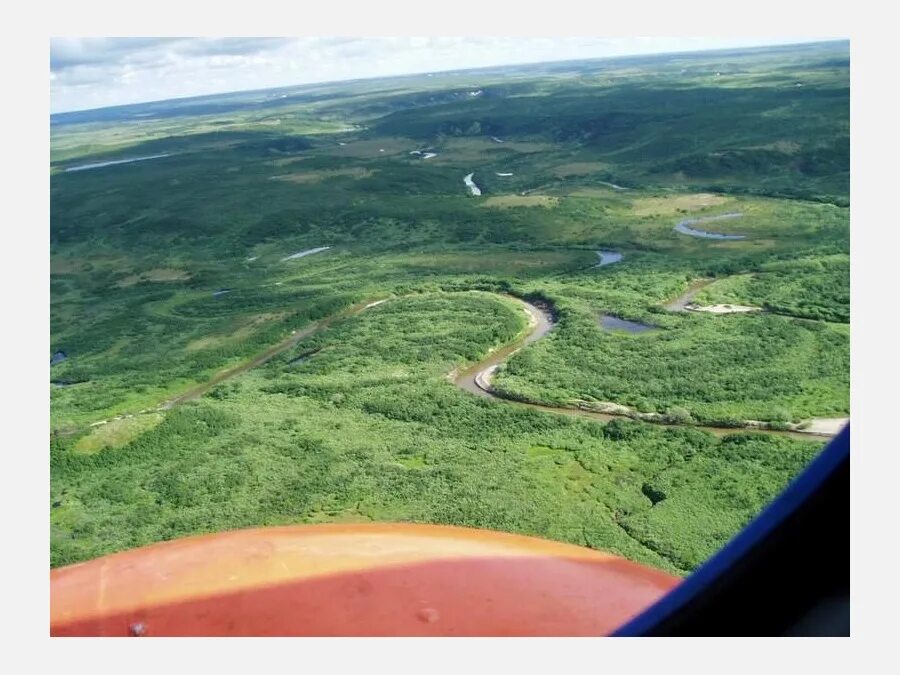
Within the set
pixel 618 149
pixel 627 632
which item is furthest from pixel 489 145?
pixel 627 632

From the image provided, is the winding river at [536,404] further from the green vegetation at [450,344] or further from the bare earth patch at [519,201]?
the bare earth patch at [519,201]

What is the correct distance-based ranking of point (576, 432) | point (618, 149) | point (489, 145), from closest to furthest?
point (576, 432) → point (618, 149) → point (489, 145)

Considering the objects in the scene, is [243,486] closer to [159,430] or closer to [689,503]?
[159,430]

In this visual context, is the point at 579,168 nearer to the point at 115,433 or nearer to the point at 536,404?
the point at 536,404

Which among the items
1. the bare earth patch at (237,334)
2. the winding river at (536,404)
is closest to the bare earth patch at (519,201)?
the winding river at (536,404)

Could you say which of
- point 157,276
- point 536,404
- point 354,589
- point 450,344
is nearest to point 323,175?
point 157,276

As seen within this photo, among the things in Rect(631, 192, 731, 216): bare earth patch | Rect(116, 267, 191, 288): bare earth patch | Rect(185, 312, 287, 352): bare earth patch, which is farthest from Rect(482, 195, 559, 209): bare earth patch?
Rect(185, 312, 287, 352): bare earth patch
